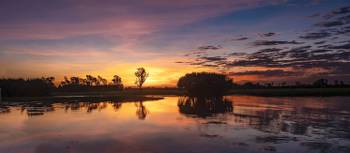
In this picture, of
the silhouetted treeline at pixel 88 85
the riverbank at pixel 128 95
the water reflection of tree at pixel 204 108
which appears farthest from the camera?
the silhouetted treeline at pixel 88 85

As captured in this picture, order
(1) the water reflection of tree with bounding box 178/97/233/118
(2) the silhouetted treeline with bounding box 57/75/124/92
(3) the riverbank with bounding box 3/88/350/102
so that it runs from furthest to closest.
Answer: (2) the silhouetted treeline with bounding box 57/75/124/92 → (3) the riverbank with bounding box 3/88/350/102 → (1) the water reflection of tree with bounding box 178/97/233/118

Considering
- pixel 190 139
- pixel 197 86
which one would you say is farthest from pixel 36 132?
pixel 197 86

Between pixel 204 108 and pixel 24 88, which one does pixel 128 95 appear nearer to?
pixel 24 88

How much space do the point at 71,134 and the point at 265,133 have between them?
42.2ft

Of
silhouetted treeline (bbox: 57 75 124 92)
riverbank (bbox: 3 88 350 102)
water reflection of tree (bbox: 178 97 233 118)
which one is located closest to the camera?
water reflection of tree (bbox: 178 97 233 118)

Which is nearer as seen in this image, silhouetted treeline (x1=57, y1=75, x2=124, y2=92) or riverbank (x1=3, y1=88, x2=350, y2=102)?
riverbank (x1=3, y1=88, x2=350, y2=102)

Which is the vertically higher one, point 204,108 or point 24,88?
point 24,88

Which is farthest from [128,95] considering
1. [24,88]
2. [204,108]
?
[204,108]

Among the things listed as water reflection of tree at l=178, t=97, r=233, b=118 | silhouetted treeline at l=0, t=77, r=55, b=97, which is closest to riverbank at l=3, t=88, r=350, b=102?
silhouetted treeline at l=0, t=77, r=55, b=97

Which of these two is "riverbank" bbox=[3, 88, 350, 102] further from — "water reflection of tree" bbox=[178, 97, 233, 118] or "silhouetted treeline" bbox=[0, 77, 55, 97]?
"water reflection of tree" bbox=[178, 97, 233, 118]

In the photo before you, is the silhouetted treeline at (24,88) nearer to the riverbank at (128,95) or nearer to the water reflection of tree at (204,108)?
the riverbank at (128,95)

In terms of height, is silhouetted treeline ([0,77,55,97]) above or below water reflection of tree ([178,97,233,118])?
above

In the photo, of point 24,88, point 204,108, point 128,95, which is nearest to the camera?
point 204,108

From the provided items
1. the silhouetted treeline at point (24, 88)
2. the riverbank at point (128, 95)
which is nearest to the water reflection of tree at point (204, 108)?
the riverbank at point (128, 95)
